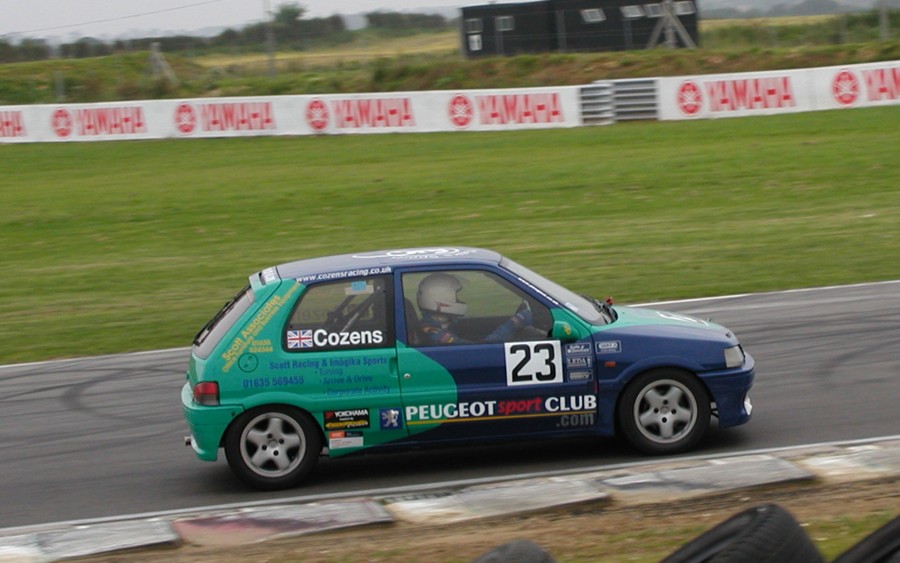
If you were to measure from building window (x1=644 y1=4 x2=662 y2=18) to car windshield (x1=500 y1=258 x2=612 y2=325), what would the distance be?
124ft

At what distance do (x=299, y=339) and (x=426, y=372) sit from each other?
0.84 meters

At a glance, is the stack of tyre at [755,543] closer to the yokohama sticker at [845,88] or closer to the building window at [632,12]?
the yokohama sticker at [845,88]

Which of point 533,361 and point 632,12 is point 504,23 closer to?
point 632,12

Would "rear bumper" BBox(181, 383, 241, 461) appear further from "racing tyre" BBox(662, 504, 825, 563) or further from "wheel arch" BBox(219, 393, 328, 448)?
"racing tyre" BBox(662, 504, 825, 563)

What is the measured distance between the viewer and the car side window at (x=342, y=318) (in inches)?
304

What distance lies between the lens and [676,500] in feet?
22.2

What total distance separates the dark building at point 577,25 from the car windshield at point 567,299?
36668 mm

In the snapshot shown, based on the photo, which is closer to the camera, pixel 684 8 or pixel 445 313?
pixel 445 313

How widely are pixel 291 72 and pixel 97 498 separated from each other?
4132cm

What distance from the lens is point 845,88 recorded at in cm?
3197

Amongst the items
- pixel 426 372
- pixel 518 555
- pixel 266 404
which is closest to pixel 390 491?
pixel 426 372

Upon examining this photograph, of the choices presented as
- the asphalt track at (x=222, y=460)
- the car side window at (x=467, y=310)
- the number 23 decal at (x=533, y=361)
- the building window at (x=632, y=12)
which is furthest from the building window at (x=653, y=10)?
the number 23 decal at (x=533, y=361)

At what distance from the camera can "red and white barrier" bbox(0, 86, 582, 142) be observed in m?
33.0

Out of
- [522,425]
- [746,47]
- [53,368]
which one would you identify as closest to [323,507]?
[522,425]
